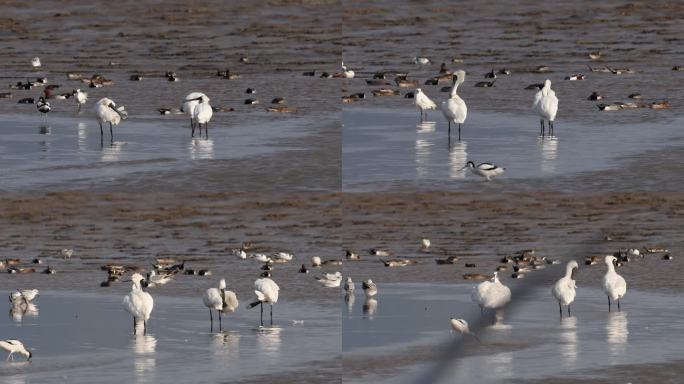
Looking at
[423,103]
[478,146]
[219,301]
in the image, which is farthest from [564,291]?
[423,103]

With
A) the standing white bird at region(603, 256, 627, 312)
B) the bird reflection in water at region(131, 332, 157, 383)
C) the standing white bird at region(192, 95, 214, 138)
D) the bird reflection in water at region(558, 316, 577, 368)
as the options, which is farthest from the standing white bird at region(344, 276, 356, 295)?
the bird reflection in water at region(131, 332, 157, 383)

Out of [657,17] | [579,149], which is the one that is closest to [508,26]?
[657,17]

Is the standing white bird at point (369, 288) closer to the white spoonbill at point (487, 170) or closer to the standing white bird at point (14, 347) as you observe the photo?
the white spoonbill at point (487, 170)

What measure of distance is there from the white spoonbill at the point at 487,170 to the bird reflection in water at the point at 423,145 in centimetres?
73

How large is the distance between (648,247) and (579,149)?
210 inches

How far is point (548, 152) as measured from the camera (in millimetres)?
24938

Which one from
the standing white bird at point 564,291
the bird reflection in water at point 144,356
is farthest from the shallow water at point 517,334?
the bird reflection in water at point 144,356

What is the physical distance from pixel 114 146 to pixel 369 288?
15.5ft

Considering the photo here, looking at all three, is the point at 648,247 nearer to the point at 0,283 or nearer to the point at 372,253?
the point at 372,253

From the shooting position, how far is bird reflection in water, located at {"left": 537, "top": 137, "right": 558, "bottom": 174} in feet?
77.6

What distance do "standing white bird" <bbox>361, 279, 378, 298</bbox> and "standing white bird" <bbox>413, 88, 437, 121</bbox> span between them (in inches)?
184

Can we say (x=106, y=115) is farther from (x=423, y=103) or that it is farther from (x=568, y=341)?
(x=568, y=341)

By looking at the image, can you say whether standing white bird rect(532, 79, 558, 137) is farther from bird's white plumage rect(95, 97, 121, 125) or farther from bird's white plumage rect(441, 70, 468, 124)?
bird's white plumage rect(95, 97, 121, 125)

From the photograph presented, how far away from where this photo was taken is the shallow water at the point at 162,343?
767 inches
